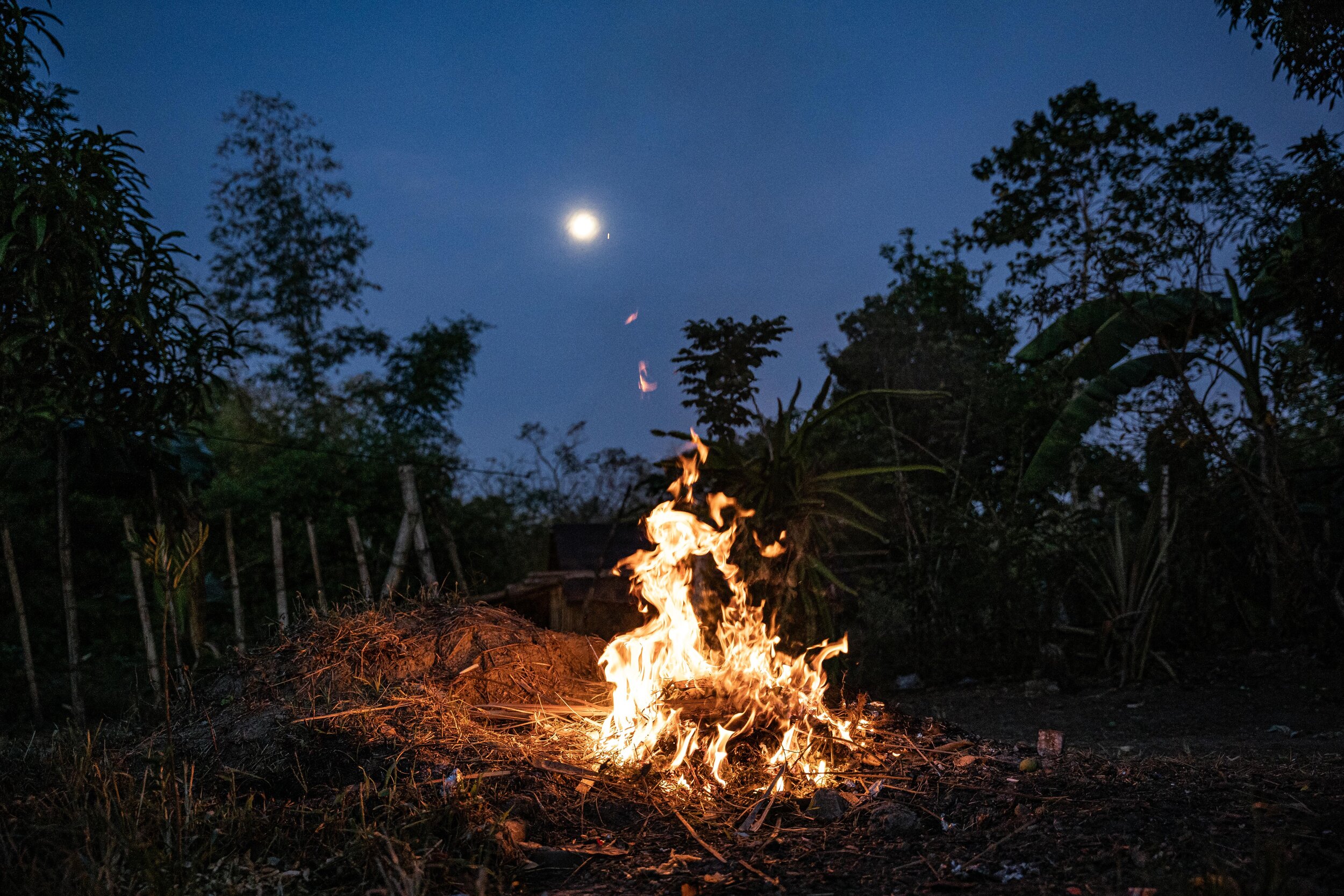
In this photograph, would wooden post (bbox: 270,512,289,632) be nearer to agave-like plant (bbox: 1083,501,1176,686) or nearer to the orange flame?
the orange flame

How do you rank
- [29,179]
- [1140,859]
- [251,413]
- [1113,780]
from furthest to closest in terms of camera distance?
[251,413]
[29,179]
[1113,780]
[1140,859]

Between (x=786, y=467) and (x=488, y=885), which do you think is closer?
(x=488, y=885)

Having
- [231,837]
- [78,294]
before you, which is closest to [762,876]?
[231,837]

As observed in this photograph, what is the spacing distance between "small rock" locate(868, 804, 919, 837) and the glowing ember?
49 centimetres

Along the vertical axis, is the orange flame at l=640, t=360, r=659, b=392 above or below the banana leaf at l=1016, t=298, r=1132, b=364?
below

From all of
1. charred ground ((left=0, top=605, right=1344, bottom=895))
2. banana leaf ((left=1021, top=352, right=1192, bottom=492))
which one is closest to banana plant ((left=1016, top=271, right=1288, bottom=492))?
banana leaf ((left=1021, top=352, right=1192, bottom=492))

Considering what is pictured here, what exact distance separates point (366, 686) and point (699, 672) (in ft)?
6.07

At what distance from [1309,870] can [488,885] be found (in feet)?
8.78

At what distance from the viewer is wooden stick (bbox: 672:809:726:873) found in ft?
10.8

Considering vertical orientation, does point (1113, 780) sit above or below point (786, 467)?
below

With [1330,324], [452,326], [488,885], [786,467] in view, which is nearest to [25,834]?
[488,885]

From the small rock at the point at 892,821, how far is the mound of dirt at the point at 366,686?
1.99 m

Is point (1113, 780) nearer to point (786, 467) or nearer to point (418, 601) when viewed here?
point (786, 467)

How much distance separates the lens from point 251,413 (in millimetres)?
21922
